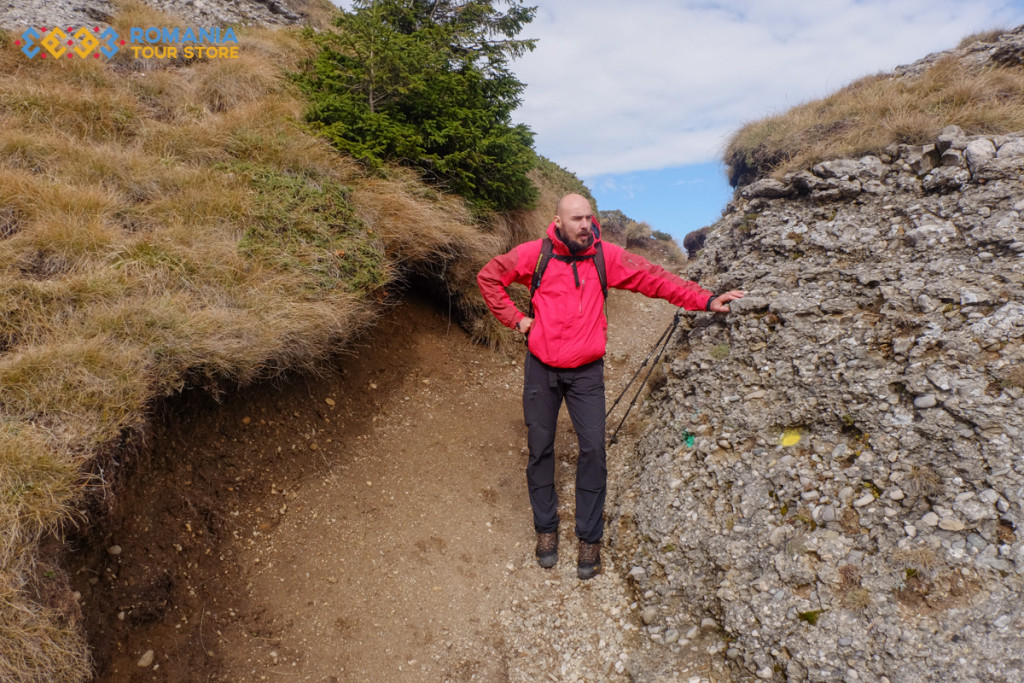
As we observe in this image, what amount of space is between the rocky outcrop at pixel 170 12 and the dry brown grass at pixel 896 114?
11.3 meters

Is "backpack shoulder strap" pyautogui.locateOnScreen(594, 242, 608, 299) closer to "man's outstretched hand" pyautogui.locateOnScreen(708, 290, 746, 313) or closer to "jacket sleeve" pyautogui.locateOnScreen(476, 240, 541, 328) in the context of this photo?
"jacket sleeve" pyautogui.locateOnScreen(476, 240, 541, 328)

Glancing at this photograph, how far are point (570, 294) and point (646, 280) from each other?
745mm

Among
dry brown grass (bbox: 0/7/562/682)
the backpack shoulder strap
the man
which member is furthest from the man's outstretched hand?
dry brown grass (bbox: 0/7/562/682)

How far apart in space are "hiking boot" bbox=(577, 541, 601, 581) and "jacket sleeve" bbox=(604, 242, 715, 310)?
2.28 m

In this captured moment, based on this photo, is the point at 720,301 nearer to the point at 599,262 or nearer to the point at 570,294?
the point at 599,262

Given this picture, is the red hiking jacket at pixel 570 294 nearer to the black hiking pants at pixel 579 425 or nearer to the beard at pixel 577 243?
the beard at pixel 577 243

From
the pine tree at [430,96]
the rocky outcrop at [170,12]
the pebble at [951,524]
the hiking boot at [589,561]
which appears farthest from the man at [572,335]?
the rocky outcrop at [170,12]

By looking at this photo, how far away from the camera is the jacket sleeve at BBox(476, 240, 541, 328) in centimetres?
465

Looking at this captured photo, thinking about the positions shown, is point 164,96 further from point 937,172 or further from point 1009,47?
point 1009,47

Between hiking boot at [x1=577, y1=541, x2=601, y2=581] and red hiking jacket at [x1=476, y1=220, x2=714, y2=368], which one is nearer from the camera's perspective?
red hiking jacket at [x1=476, y1=220, x2=714, y2=368]

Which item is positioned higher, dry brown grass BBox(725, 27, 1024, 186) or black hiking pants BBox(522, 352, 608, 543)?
dry brown grass BBox(725, 27, 1024, 186)

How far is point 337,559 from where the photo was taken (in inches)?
190

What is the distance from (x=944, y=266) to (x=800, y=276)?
116 cm

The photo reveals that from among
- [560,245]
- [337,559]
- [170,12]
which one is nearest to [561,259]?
[560,245]
